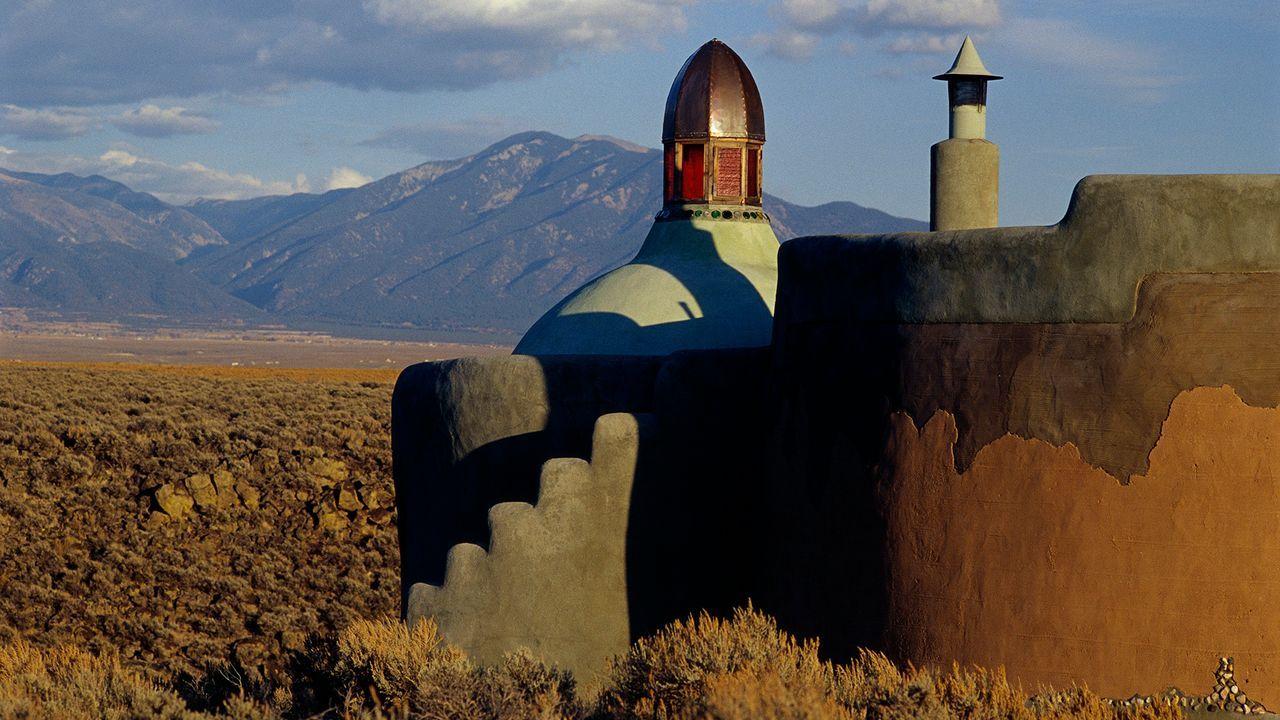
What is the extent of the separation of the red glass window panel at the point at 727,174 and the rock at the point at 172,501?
1362 centimetres

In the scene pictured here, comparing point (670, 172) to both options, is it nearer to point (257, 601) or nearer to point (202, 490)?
point (257, 601)

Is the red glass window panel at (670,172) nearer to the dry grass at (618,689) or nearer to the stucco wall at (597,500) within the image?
the stucco wall at (597,500)

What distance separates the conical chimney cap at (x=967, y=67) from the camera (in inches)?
516

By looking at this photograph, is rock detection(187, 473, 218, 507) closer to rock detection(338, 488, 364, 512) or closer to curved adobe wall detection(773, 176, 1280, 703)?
rock detection(338, 488, 364, 512)

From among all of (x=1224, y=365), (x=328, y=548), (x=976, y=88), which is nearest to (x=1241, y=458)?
(x=1224, y=365)

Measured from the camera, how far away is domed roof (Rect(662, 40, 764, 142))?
17.5 m

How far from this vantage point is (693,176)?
17.5 m

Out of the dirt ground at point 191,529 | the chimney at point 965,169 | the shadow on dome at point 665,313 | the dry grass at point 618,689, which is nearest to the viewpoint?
the dry grass at point 618,689

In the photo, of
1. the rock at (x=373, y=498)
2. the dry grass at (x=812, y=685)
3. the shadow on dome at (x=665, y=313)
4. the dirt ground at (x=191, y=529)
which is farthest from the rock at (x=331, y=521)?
the dry grass at (x=812, y=685)

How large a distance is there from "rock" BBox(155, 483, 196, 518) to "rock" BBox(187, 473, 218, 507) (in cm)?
15

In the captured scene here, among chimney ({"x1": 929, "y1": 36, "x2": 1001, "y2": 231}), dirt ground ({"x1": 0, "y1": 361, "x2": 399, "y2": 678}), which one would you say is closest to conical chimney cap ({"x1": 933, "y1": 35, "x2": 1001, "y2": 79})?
chimney ({"x1": 929, "y1": 36, "x2": 1001, "y2": 231})

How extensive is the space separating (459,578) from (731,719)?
13.7 ft

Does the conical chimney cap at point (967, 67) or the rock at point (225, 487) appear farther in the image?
Result: the rock at point (225, 487)

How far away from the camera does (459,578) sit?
1119cm
